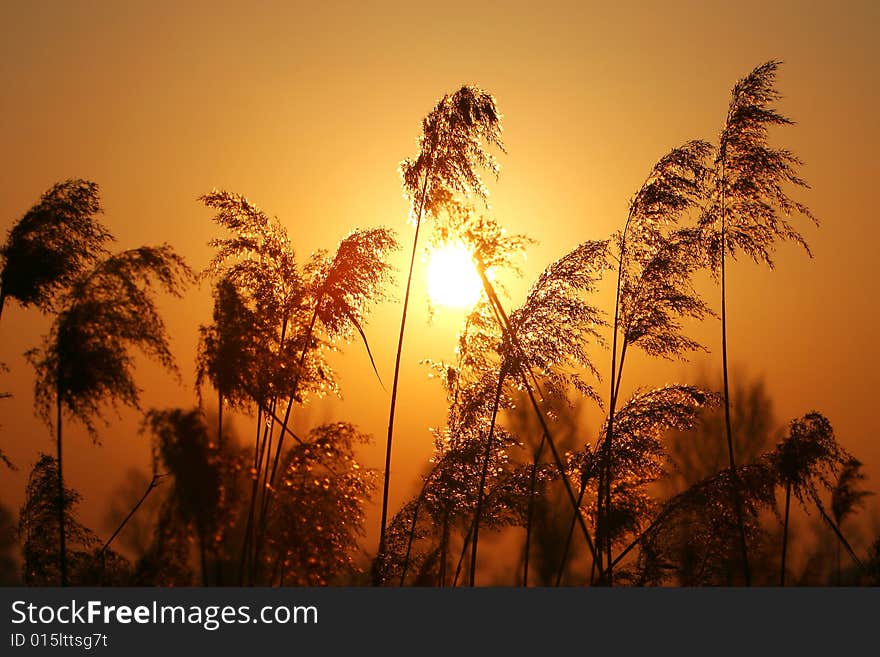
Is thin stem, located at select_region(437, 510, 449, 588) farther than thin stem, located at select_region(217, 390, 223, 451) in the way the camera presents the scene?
Yes

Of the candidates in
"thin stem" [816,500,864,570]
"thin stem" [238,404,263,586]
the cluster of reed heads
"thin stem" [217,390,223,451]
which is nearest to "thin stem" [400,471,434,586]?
the cluster of reed heads

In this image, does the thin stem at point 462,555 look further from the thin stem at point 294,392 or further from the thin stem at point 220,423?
the thin stem at point 220,423

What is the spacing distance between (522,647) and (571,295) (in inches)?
114

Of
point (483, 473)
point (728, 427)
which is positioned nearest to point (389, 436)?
point (483, 473)

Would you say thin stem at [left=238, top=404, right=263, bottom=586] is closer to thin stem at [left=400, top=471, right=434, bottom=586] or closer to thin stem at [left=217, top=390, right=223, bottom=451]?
thin stem at [left=217, top=390, right=223, bottom=451]

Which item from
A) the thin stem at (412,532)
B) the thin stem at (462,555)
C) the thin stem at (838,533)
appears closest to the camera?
the thin stem at (838,533)

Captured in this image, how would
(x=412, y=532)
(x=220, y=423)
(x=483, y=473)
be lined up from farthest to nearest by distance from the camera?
(x=412, y=532) < (x=483, y=473) < (x=220, y=423)

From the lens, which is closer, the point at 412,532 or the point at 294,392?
the point at 294,392

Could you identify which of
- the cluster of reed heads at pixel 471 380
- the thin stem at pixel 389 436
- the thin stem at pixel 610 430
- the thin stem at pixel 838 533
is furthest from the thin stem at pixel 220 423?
the thin stem at pixel 838 533

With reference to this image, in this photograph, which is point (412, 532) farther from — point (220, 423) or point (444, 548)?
point (220, 423)

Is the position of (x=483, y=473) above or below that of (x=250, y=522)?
above

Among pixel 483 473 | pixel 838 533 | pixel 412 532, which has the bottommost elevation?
pixel 838 533

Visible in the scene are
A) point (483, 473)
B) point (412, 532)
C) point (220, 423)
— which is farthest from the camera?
point (412, 532)

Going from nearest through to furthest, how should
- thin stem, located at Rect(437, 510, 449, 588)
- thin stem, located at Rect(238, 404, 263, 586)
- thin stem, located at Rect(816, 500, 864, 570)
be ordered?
thin stem, located at Rect(238, 404, 263, 586), thin stem, located at Rect(816, 500, 864, 570), thin stem, located at Rect(437, 510, 449, 588)
